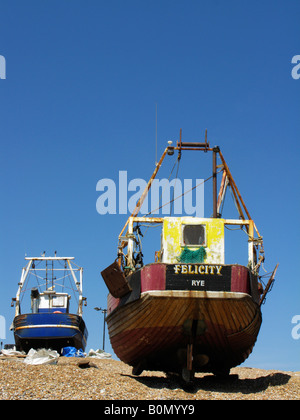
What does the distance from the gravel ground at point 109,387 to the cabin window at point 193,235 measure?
3753 millimetres

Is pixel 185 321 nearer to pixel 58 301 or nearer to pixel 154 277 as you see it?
pixel 154 277

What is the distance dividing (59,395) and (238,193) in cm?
982

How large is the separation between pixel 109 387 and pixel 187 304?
2.69 m

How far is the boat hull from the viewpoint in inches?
1189

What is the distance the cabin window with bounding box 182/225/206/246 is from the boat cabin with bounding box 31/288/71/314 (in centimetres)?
2129

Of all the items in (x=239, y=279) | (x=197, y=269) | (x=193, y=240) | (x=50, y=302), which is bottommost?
(x=50, y=302)

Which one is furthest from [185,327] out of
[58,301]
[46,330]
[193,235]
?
[58,301]

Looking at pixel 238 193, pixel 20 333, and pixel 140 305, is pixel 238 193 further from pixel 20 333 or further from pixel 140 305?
pixel 20 333

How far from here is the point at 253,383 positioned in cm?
1625

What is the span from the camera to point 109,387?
44.4ft

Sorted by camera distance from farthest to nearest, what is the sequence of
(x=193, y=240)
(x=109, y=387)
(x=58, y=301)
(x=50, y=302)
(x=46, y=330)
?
1. (x=58, y=301)
2. (x=50, y=302)
3. (x=46, y=330)
4. (x=193, y=240)
5. (x=109, y=387)

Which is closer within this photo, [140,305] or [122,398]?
[122,398]

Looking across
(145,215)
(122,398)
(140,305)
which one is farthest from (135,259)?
(122,398)

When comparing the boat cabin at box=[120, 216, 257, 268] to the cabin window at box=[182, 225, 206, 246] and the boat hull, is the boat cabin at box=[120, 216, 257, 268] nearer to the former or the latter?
the cabin window at box=[182, 225, 206, 246]
